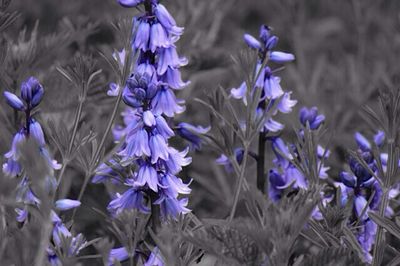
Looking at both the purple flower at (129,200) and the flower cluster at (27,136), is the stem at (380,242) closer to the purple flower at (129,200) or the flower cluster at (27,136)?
the purple flower at (129,200)

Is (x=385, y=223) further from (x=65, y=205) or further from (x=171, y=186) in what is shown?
(x=65, y=205)

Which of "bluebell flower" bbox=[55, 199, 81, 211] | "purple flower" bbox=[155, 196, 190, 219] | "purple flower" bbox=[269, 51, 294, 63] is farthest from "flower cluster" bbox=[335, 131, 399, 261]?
"bluebell flower" bbox=[55, 199, 81, 211]

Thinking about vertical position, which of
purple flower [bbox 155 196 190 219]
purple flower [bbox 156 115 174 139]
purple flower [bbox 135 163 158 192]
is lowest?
purple flower [bbox 155 196 190 219]

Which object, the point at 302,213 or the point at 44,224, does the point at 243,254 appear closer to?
the point at 302,213

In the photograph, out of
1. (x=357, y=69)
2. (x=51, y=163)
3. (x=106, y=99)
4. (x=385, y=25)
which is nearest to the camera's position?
(x=51, y=163)

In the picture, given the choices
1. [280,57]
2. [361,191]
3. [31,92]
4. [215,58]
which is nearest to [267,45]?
[280,57]

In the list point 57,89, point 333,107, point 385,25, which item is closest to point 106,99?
point 57,89

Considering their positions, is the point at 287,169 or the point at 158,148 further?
the point at 287,169

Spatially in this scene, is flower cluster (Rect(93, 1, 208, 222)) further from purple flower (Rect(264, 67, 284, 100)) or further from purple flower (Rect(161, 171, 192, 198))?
purple flower (Rect(264, 67, 284, 100))
